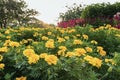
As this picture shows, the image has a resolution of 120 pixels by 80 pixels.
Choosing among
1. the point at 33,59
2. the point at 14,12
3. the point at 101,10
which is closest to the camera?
the point at 33,59

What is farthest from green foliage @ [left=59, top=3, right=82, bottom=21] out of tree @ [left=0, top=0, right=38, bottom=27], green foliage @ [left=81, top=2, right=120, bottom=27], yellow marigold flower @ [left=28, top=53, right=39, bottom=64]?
yellow marigold flower @ [left=28, top=53, right=39, bottom=64]

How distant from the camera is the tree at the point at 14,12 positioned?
26.8 meters

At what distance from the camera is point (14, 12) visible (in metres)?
→ 27.7

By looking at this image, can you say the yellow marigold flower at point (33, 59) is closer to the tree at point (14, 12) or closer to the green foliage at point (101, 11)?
the green foliage at point (101, 11)

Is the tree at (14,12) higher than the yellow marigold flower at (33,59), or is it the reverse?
the yellow marigold flower at (33,59)

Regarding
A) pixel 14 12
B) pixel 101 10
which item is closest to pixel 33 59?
pixel 101 10

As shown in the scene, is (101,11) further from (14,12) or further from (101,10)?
(14,12)

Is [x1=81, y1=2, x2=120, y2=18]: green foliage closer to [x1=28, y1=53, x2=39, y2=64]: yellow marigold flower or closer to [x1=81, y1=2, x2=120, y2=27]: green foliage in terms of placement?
[x1=81, y1=2, x2=120, y2=27]: green foliage

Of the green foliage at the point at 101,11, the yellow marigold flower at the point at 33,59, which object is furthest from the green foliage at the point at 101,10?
the yellow marigold flower at the point at 33,59

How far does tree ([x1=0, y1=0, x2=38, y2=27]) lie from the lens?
1057 inches

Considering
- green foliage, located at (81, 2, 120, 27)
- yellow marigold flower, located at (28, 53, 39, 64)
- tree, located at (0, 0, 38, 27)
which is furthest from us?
tree, located at (0, 0, 38, 27)

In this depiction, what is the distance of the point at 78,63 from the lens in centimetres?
358

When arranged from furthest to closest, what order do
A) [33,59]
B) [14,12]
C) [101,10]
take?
[14,12], [101,10], [33,59]

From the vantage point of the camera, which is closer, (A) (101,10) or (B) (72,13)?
(A) (101,10)
